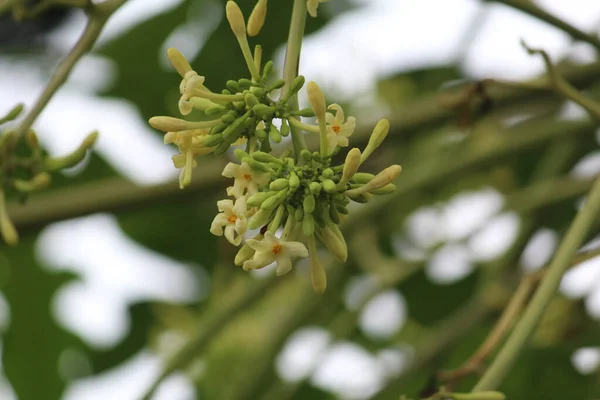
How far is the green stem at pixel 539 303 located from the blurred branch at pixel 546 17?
184mm

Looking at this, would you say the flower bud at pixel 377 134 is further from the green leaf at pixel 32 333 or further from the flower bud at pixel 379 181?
the green leaf at pixel 32 333

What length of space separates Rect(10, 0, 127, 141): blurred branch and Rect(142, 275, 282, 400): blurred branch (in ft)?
1.25

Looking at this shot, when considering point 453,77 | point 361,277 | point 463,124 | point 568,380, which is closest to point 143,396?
point 463,124

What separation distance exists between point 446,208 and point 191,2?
0.60 metres

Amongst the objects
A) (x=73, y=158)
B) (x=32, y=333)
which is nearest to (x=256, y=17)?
(x=73, y=158)

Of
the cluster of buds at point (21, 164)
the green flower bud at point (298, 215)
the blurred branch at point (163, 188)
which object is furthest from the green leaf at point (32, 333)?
the green flower bud at point (298, 215)

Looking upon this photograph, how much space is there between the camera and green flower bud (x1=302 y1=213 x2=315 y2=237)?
16.0 inches

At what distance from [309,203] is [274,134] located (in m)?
0.04

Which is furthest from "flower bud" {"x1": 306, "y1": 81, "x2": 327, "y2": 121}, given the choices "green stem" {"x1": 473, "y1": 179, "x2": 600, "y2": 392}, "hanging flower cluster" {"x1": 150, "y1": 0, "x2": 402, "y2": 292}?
"green stem" {"x1": 473, "y1": 179, "x2": 600, "y2": 392}

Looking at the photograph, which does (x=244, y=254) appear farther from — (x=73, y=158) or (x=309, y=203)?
(x=73, y=158)

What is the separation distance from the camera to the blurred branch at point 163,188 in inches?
36.2

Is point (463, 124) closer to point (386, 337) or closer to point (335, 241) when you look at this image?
point (335, 241)

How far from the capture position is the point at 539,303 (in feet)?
1.61

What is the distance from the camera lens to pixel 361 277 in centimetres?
142
